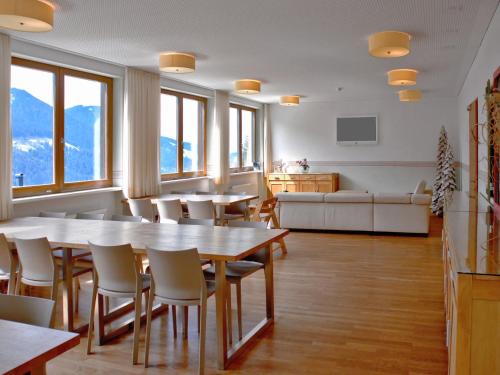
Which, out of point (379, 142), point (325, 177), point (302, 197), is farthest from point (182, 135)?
point (379, 142)

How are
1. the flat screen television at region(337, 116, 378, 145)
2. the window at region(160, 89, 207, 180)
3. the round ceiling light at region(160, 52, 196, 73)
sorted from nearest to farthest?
1. the round ceiling light at region(160, 52, 196, 73)
2. the window at region(160, 89, 207, 180)
3. the flat screen television at region(337, 116, 378, 145)

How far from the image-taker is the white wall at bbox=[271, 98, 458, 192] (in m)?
11.9

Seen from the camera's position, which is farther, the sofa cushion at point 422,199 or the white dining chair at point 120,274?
the sofa cushion at point 422,199

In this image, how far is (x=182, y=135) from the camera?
9.23 metres

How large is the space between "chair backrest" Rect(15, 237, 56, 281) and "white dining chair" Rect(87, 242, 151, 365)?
15.7 inches

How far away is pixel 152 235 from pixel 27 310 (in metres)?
1.99

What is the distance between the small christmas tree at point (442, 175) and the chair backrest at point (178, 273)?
7640 mm

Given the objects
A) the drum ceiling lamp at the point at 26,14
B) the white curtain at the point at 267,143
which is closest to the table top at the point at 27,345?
the drum ceiling lamp at the point at 26,14

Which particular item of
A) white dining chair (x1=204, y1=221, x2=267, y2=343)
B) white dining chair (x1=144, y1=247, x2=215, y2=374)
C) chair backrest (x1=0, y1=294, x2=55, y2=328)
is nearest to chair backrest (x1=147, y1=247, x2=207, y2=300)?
white dining chair (x1=144, y1=247, x2=215, y2=374)

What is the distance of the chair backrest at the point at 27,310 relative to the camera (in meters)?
1.93

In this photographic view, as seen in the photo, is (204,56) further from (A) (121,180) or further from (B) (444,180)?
(B) (444,180)

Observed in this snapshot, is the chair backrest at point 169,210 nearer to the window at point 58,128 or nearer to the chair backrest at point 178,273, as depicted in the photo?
the window at point 58,128

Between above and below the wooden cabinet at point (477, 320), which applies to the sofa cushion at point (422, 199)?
above

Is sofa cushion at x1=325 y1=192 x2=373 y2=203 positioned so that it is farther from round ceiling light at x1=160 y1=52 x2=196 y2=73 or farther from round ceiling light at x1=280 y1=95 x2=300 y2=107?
round ceiling light at x1=160 y1=52 x2=196 y2=73
